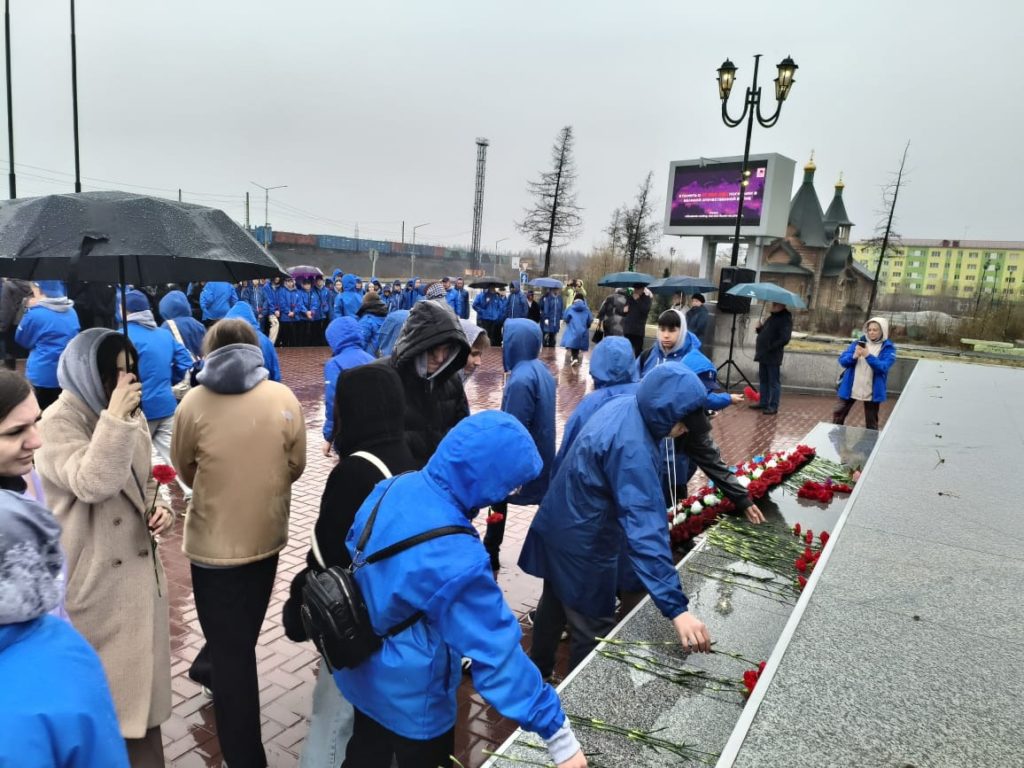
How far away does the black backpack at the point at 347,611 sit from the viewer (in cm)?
191

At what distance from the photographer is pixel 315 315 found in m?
16.8

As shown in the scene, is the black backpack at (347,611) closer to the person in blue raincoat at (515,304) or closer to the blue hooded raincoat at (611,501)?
the blue hooded raincoat at (611,501)

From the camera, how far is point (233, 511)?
277 centimetres

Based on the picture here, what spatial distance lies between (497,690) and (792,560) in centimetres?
223

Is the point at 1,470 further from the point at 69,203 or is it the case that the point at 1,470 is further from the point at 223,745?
the point at 223,745

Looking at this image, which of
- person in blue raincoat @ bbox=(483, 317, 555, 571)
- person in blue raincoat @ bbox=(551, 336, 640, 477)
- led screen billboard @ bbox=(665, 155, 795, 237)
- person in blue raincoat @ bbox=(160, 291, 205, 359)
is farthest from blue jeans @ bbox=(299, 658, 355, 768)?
led screen billboard @ bbox=(665, 155, 795, 237)

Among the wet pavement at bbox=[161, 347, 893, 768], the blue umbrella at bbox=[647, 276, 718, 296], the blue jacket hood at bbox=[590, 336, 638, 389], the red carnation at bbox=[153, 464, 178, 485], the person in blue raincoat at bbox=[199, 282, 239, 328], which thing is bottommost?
the wet pavement at bbox=[161, 347, 893, 768]

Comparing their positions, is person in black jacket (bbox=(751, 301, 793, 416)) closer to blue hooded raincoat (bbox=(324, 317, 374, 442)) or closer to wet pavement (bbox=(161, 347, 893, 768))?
wet pavement (bbox=(161, 347, 893, 768))

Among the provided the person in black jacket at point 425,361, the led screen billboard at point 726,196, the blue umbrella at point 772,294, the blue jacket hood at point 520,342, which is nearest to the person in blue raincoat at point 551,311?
the blue umbrella at point 772,294

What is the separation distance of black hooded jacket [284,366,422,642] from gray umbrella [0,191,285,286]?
691 mm

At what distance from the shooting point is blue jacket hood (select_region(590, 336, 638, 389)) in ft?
14.0

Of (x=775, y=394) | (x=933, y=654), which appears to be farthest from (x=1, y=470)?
(x=775, y=394)

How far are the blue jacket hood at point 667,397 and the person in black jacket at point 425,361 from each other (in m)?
1.04

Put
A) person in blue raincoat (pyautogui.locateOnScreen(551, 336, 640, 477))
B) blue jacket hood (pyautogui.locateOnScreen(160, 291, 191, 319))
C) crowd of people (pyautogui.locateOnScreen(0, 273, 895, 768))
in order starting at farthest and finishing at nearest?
blue jacket hood (pyautogui.locateOnScreen(160, 291, 191, 319)) → person in blue raincoat (pyautogui.locateOnScreen(551, 336, 640, 477)) → crowd of people (pyautogui.locateOnScreen(0, 273, 895, 768))
